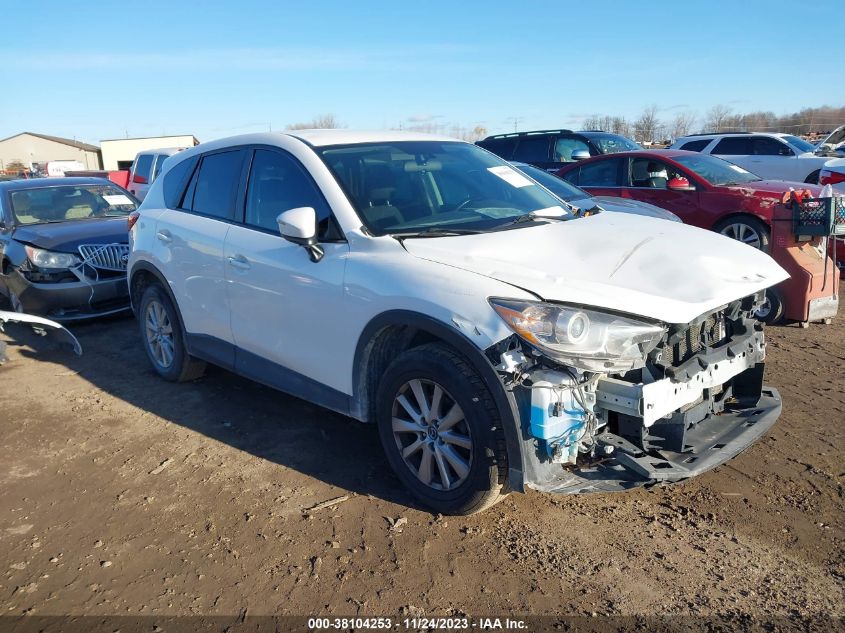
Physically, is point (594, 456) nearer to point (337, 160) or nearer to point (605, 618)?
point (605, 618)

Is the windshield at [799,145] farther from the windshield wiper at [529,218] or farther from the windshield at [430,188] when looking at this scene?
the windshield wiper at [529,218]

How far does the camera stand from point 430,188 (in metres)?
4.28

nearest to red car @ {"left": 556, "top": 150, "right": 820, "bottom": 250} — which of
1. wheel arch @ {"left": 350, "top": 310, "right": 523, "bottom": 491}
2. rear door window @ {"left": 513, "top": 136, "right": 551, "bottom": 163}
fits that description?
rear door window @ {"left": 513, "top": 136, "right": 551, "bottom": 163}

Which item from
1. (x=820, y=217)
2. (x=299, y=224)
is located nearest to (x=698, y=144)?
(x=820, y=217)

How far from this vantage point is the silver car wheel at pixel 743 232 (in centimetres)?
792

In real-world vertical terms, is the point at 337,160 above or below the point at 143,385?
above

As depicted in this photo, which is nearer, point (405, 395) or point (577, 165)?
point (405, 395)

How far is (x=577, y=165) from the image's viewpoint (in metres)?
10.3

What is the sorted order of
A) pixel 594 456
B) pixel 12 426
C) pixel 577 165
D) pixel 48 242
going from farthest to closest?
pixel 577 165 → pixel 48 242 → pixel 12 426 → pixel 594 456

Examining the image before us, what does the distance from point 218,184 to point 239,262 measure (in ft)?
2.70

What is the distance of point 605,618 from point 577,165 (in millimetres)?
8465

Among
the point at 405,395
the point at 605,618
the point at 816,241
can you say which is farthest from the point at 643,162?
the point at 605,618

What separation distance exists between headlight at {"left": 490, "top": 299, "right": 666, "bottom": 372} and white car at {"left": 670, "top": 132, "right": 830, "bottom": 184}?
13.0 meters

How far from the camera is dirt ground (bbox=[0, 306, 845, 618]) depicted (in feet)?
9.62
